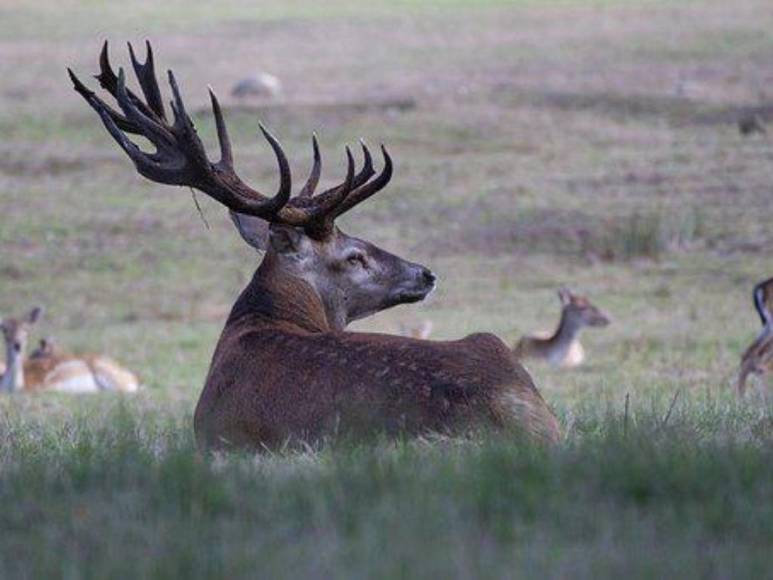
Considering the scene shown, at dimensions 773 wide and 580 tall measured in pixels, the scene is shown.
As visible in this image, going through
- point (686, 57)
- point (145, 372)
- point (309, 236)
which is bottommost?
point (145, 372)

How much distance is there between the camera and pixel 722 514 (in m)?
5.13

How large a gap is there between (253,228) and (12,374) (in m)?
10.6

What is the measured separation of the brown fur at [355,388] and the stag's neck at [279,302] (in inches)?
17.1

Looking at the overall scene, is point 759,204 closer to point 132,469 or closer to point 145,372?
point 145,372

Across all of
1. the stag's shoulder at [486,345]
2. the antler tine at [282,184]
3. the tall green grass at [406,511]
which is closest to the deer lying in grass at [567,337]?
the antler tine at [282,184]

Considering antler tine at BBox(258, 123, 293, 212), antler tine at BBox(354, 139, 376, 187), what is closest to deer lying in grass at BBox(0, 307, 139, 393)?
antler tine at BBox(354, 139, 376, 187)

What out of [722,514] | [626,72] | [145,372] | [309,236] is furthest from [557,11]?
[722,514]

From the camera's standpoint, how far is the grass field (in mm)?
5012

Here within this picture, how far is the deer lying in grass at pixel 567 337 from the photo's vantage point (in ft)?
65.5

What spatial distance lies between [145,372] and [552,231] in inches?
347

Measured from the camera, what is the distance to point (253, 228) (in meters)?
9.67

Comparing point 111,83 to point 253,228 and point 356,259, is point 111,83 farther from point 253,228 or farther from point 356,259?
point 356,259

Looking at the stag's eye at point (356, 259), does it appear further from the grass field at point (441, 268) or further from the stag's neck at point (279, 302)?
the grass field at point (441, 268)

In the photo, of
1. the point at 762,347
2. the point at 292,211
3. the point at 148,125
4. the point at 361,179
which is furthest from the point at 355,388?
the point at 762,347
